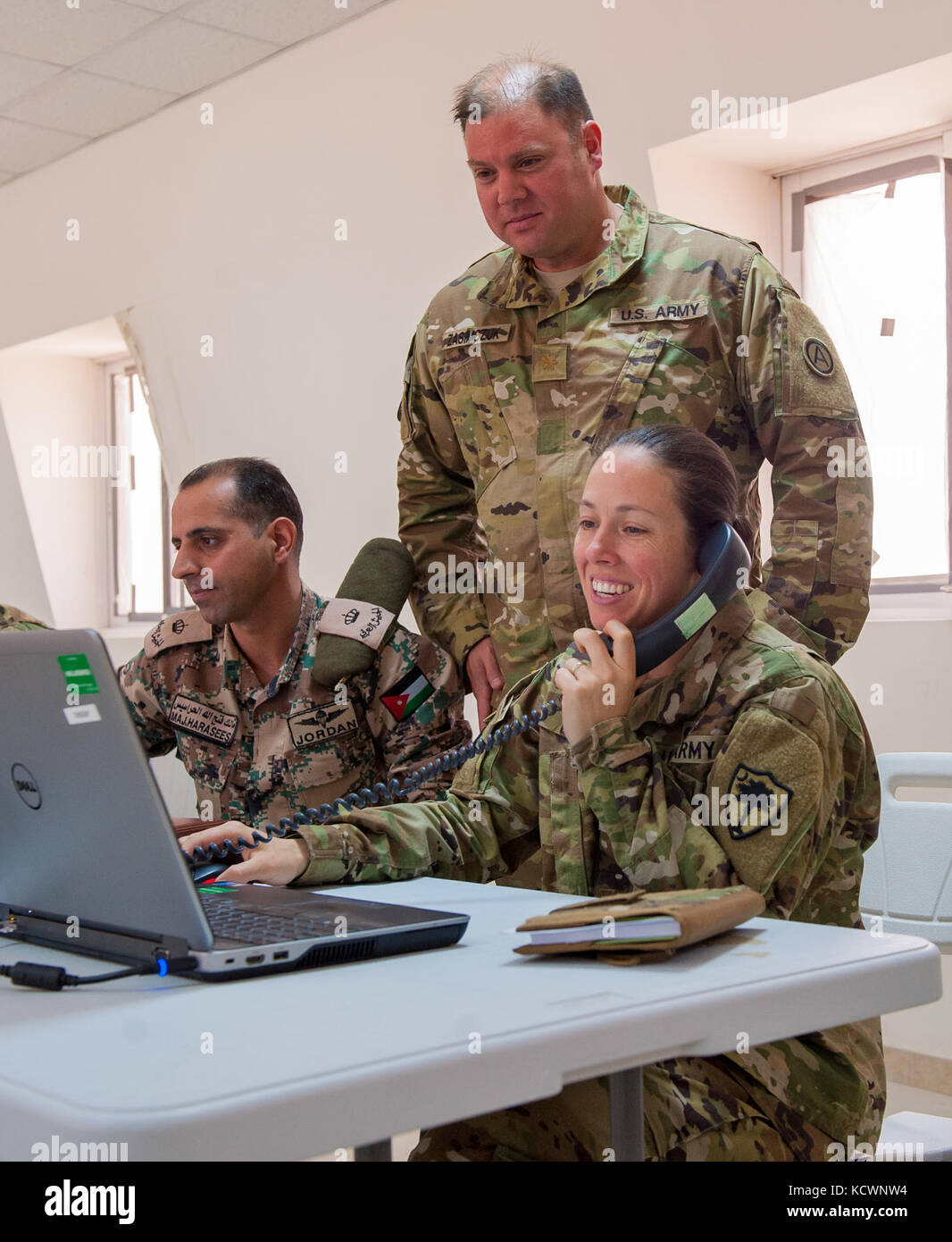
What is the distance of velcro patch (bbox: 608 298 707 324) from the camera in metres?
A: 2.12

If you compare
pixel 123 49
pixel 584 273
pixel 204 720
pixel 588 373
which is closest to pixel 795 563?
pixel 588 373

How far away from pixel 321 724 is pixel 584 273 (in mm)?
842

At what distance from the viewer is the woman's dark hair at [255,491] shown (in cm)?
246

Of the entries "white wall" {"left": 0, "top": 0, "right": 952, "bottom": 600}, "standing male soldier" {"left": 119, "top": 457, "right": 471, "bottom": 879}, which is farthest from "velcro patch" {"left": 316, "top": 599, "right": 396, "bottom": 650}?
Answer: "white wall" {"left": 0, "top": 0, "right": 952, "bottom": 600}

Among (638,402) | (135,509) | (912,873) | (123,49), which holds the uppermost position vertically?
(123,49)

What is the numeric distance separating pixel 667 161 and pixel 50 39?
7.30ft

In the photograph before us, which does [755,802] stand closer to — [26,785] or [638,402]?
[26,785]

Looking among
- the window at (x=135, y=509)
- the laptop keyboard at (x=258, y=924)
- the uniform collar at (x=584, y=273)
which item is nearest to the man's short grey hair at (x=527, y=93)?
the uniform collar at (x=584, y=273)

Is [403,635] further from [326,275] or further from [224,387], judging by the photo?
[224,387]

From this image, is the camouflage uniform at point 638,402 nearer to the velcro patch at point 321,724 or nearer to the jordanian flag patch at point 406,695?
the jordanian flag patch at point 406,695

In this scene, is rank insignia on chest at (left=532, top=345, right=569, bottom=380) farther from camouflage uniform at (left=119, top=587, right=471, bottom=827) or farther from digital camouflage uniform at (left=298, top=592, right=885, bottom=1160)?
digital camouflage uniform at (left=298, top=592, right=885, bottom=1160)

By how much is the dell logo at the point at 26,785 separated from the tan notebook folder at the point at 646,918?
1.33 feet

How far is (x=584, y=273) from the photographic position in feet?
7.16

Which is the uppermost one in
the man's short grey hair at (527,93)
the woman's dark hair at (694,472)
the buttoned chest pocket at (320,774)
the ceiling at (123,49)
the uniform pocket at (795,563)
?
the ceiling at (123,49)
